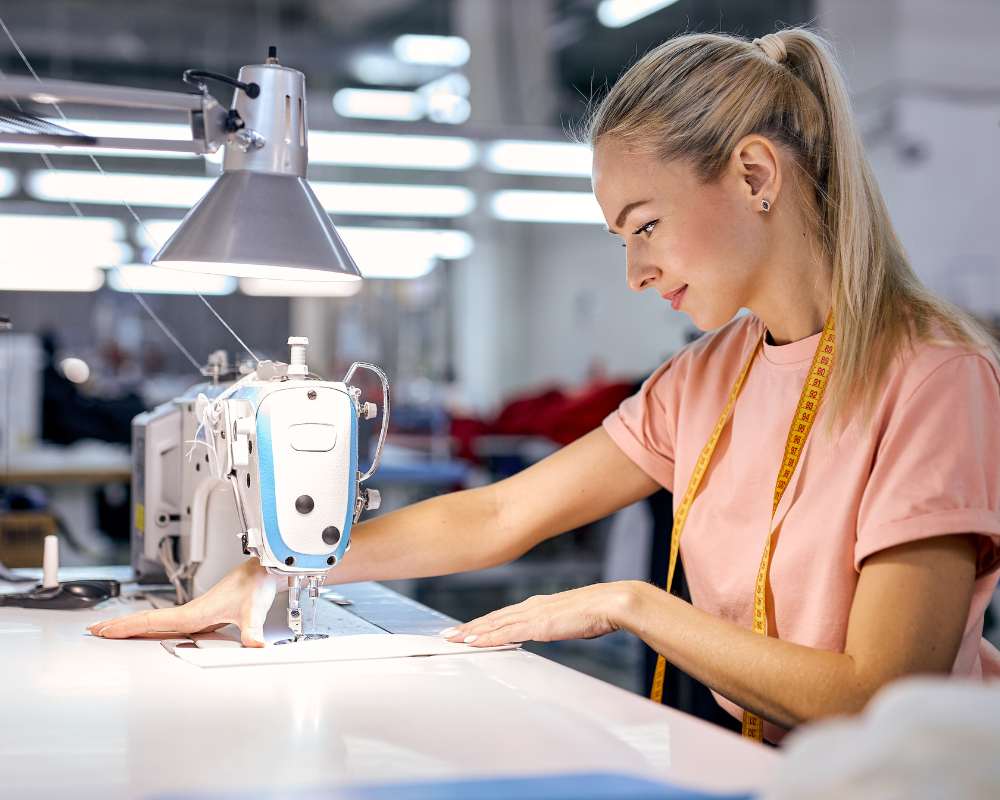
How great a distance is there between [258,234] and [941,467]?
83 centimetres

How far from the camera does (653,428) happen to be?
69.3 inches

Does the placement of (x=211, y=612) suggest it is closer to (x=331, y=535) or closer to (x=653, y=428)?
(x=331, y=535)

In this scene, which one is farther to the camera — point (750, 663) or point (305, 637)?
point (305, 637)

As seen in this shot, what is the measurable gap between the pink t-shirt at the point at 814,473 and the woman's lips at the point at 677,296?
0.46 ft

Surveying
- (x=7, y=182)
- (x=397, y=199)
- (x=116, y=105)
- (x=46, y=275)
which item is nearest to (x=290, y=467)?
(x=116, y=105)

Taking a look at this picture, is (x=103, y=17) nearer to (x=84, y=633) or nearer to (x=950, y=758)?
(x=84, y=633)

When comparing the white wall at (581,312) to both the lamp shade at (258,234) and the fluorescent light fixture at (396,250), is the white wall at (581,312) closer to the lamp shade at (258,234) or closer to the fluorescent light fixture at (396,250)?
the fluorescent light fixture at (396,250)

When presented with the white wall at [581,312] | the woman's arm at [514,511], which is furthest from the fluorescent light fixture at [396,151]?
the woman's arm at [514,511]

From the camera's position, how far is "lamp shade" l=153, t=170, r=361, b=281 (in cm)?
150

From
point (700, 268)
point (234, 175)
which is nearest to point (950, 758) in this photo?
point (700, 268)

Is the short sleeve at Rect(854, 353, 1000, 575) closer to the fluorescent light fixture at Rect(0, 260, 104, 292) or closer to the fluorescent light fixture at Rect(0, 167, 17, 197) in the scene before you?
the fluorescent light fixture at Rect(0, 260, 104, 292)

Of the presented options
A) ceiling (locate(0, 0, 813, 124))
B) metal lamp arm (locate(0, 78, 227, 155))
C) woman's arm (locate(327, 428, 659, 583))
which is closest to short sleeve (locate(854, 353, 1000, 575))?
woman's arm (locate(327, 428, 659, 583))

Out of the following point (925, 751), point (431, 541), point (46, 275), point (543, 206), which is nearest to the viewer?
point (925, 751)

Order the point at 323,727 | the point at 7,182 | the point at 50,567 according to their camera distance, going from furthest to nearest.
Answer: the point at 7,182, the point at 50,567, the point at 323,727
